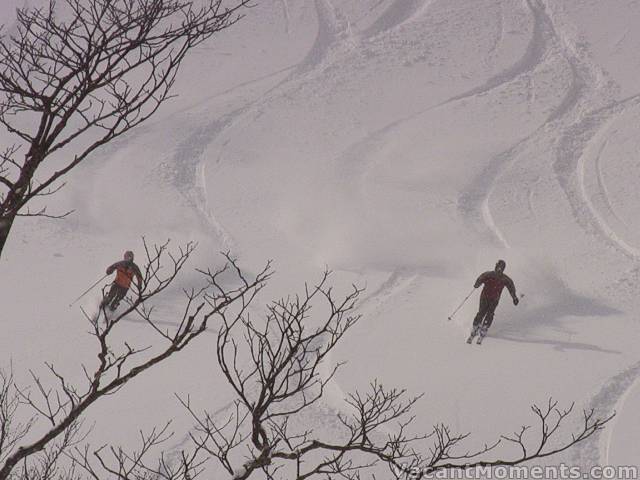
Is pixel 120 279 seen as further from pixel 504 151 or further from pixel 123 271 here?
pixel 504 151

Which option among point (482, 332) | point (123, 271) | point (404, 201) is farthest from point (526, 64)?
point (123, 271)

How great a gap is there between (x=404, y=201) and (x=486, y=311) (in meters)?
5.06

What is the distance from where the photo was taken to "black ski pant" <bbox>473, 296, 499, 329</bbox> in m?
Result: 11.0

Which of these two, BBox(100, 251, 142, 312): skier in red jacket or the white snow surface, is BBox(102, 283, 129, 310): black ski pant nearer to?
BBox(100, 251, 142, 312): skier in red jacket

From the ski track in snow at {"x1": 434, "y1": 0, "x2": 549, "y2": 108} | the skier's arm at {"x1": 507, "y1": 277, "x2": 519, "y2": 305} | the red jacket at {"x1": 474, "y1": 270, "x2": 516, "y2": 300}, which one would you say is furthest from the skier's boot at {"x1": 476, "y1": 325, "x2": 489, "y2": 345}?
the ski track in snow at {"x1": 434, "y1": 0, "x2": 549, "y2": 108}

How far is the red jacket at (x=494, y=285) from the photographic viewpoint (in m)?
11.0

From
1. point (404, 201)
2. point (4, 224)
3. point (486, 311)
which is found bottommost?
point (4, 224)

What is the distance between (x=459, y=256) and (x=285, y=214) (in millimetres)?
3586

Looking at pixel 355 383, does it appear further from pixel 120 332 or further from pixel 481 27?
pixel 481 27

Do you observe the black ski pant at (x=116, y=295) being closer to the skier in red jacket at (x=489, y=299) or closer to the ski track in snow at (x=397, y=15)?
the skier in red jacket at (x=489, y=299)

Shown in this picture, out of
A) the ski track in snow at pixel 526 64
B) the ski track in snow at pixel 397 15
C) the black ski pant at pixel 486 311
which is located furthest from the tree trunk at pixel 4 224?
the ski track in snow at pixel 397 15

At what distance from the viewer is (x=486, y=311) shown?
1101cm

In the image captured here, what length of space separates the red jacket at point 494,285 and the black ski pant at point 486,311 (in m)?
0.06

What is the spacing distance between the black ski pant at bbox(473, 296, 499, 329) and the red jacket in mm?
57
